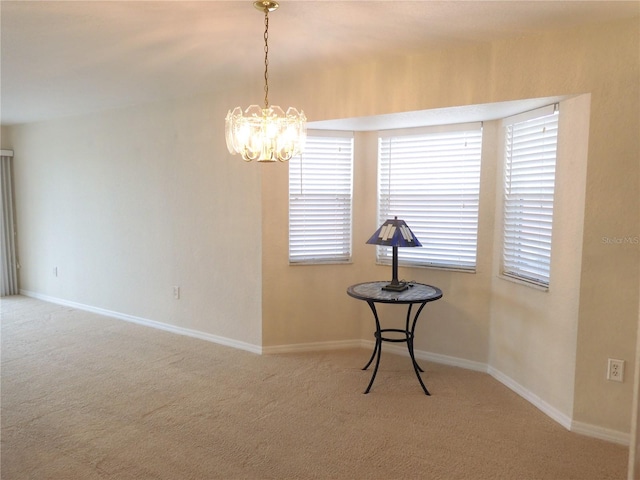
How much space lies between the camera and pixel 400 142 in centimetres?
404

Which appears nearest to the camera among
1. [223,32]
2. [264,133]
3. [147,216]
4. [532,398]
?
[264,133]

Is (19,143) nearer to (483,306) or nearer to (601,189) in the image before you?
(483,306)

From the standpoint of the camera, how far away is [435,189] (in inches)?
154

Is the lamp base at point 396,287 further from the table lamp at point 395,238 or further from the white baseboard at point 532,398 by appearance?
the white baseboard at point 532,398

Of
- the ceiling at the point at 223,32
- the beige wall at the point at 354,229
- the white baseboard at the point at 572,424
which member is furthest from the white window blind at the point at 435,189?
the white baseboard at the point at 572,424

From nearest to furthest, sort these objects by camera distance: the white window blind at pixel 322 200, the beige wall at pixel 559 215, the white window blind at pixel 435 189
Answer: the beige wall at pixel 559 215 < the white window blind at pixel 435 189 < the white window blind at pixel 322 200

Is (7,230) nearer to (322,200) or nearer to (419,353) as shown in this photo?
(322,200)

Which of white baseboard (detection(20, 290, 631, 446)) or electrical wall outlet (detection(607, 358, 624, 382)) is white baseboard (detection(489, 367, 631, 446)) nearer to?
white baseboard (detection(20, 290, 631, 446))

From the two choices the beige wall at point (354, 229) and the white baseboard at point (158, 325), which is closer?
the beige wall at point (354, 229)

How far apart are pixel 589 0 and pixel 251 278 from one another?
3.17m

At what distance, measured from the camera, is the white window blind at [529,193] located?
3.06 m

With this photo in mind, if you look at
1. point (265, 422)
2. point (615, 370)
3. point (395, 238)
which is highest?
point (395, 238)

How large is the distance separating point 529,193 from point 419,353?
1.69 meters

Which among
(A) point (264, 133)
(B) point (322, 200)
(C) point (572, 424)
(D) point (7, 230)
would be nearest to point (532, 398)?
(C) point (572, 424)
